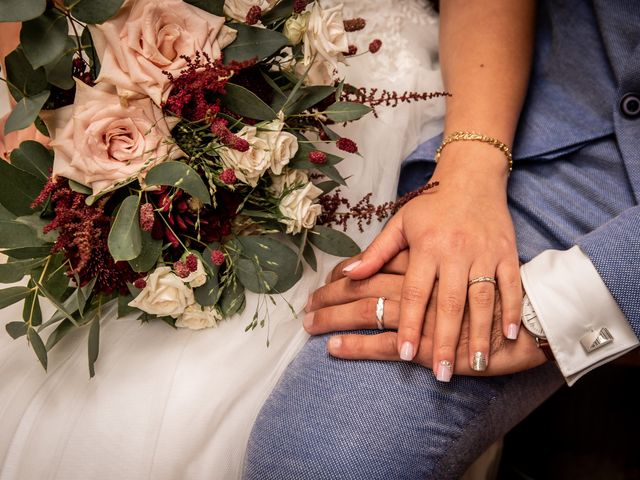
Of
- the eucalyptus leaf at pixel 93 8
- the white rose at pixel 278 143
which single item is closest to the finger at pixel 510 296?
the white rose at pixel 278 143

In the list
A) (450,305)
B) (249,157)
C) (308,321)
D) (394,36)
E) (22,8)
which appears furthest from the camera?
(394,36)

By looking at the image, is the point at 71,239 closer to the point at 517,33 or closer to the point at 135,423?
the point at 135,423

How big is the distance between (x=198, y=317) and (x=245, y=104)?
0.31 meters

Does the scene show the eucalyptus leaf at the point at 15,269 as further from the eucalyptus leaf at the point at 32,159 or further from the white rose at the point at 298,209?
the white rose at the point at 298,209

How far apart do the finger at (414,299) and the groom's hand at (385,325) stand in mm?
26

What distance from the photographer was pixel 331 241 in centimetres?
83

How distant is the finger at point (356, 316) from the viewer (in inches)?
33.1

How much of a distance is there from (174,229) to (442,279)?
1.23 ft

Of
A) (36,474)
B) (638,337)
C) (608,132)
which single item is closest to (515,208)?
(608,132)

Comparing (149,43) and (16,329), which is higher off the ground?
(149,43)

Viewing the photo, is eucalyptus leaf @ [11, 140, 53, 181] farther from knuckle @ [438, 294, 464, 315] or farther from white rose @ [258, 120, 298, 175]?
knuckle @ [438, 294, 464, 315]

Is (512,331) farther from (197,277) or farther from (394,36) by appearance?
(394,36)

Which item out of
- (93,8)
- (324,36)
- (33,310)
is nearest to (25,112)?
(93,8)

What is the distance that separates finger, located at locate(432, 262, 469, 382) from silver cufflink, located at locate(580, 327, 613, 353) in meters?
0.17
